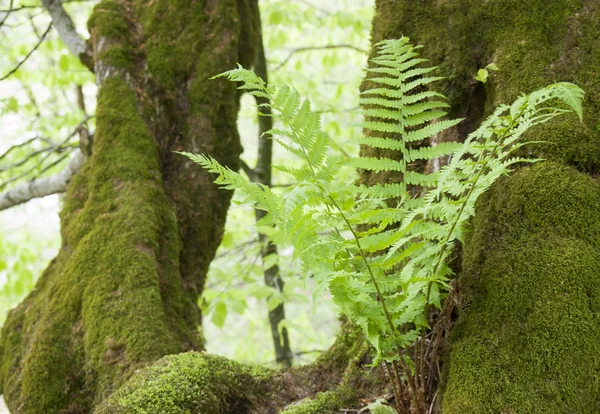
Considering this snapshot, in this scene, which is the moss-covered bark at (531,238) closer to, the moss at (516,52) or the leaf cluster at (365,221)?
the moss at (516,52)

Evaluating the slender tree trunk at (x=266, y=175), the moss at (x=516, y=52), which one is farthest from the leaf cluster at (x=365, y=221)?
the slender tree trunk at (x=266, y=175)

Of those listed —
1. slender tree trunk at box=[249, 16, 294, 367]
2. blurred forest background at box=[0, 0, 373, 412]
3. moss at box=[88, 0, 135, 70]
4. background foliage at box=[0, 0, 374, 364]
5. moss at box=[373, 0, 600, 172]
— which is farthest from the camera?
slender tree trunk at box=[249, 16, 294, 367]

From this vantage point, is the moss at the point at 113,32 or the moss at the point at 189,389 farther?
the moss at the point at 113,32

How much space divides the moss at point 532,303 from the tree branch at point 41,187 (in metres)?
3.27

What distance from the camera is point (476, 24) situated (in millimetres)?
2482

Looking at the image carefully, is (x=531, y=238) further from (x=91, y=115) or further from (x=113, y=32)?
(x=91, y=115)

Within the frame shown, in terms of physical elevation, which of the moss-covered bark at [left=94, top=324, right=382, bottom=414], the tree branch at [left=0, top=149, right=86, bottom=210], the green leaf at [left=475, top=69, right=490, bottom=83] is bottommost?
the moss-covered bark at [left=94, top=324, right=382, bottom=414]

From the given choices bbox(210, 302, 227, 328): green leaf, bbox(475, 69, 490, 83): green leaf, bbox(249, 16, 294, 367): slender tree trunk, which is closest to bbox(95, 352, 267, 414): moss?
bbox(475, 69, 490, 83): green leaf

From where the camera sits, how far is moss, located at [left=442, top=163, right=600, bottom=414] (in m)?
1.57

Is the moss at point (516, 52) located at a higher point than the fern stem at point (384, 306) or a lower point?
higher

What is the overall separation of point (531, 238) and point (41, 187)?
394 cm

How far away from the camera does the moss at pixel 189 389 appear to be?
1991mm

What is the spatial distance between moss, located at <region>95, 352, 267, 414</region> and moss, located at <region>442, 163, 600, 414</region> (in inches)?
38.0

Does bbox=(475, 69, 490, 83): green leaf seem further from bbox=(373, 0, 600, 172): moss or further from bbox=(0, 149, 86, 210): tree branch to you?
bbox=(0, 149, 86, 210): tree branch
